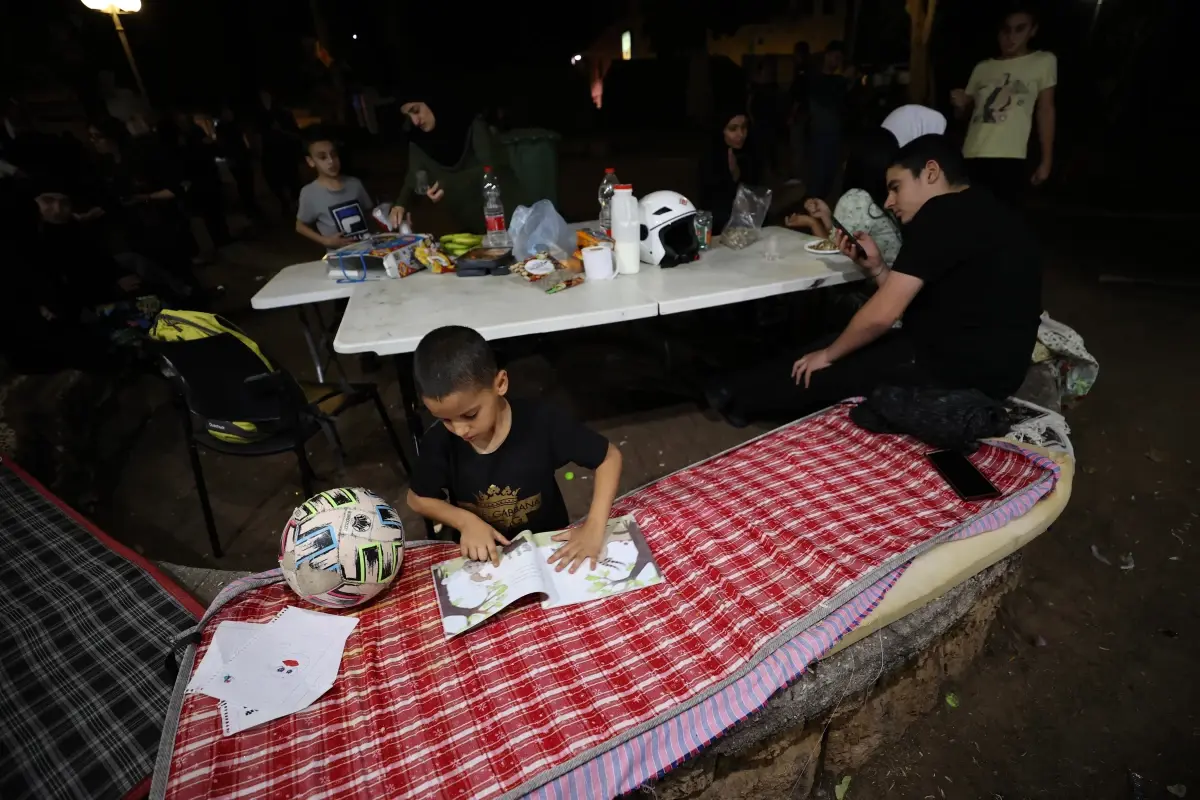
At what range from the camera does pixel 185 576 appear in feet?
7.00

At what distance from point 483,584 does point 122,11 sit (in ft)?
25.1

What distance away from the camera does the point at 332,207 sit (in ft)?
12.5

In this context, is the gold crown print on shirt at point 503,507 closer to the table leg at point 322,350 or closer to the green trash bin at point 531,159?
the table leg at point 322,350

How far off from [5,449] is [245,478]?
1015 mm

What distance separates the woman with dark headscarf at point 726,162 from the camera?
3.86 meters

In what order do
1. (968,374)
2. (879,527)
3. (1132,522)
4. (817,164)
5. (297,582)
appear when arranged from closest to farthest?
(297,582) → (879,527) → (968,374) → (1132,522) → (817,164)

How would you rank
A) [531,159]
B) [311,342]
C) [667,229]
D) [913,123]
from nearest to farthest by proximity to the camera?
1. [667,229]
2. [913,123]
3. [311,342]
4. [531,159]

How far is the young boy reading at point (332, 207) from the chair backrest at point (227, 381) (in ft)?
5.40

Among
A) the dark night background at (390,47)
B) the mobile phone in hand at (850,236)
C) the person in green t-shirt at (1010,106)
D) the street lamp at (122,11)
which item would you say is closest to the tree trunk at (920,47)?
the dark night background at (390,47)

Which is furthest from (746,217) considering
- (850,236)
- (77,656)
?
(77,656)

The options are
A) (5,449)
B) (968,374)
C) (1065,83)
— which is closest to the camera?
(968,374)

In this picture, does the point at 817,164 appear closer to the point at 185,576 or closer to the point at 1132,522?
the point at 1132,522

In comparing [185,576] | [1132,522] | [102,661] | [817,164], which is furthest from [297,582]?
[817,164]

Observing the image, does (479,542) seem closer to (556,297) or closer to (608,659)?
(608,659)
